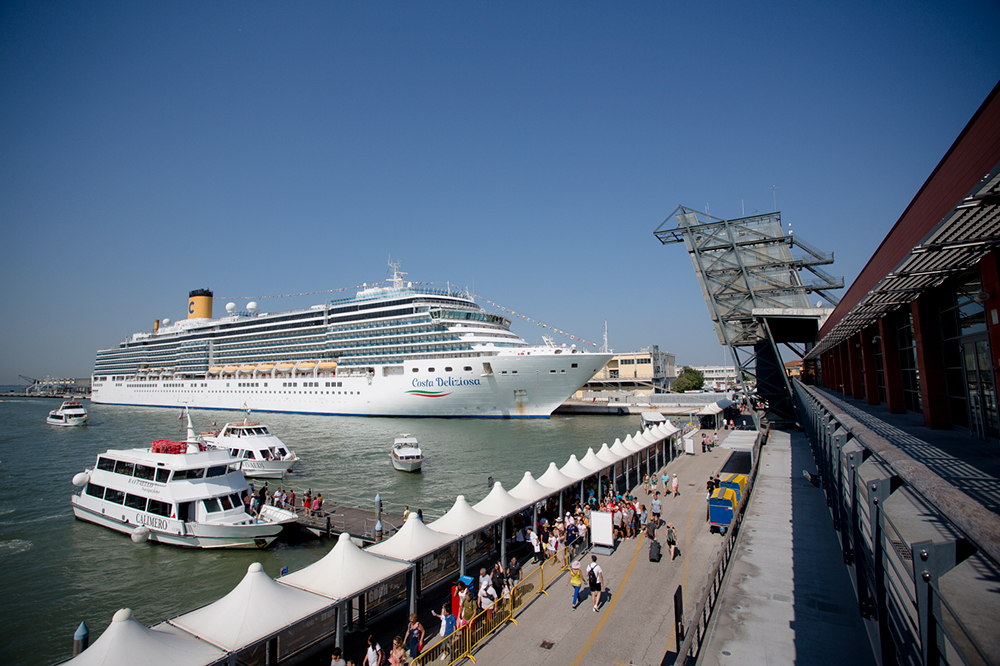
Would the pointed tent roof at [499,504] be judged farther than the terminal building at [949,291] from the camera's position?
Yes

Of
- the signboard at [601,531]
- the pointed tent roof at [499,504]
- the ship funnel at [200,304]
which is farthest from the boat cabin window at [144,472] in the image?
the ship funnel at [200,304]

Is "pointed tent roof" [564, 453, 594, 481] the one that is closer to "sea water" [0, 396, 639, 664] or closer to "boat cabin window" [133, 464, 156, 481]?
"sea water" [0, 396, 639, 664]

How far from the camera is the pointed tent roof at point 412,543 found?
10344mm

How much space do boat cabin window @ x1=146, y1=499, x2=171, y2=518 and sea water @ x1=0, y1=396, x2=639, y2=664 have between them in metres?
1.13

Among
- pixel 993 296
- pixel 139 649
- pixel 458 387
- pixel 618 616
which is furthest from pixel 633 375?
pixel 139 649

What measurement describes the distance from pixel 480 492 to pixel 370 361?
37.2m

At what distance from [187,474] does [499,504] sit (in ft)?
36.9

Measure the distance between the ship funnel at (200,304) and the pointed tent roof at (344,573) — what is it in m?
90.3

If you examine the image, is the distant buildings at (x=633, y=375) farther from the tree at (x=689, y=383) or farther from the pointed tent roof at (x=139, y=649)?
the pointed tent roof at (x=139, y=649)

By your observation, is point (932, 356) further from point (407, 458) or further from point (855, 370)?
point (407, 458)

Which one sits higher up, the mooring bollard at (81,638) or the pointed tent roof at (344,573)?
the pointed tent roof at (344,573)

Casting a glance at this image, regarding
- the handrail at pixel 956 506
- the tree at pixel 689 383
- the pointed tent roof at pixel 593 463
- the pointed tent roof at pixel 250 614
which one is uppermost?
the tree at pixel 689 383

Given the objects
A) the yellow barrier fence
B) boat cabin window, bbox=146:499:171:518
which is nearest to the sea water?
boat cabin window, bbox=146:499:171:518

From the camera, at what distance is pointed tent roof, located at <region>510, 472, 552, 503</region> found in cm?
1397
